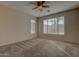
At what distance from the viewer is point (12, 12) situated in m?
6.49

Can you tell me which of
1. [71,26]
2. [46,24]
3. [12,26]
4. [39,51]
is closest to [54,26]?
[46,24]

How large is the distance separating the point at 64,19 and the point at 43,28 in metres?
3.22

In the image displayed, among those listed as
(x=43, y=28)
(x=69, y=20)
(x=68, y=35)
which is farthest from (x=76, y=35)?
(x=43, y=28)

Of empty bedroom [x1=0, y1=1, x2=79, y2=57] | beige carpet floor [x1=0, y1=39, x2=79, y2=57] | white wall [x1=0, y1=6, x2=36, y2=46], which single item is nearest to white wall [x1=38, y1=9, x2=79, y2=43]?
empty bedroom [x1=0, y1=1, x2=79, y2=57]

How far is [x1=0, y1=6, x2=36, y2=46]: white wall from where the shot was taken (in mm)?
5684

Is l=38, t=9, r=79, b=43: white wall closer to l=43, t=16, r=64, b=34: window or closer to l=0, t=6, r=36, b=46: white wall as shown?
l=43, t=16, r=64, b=34: window

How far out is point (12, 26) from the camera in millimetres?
6441

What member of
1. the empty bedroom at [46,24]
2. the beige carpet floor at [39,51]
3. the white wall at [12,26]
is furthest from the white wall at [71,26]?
the white wall at [12,26]

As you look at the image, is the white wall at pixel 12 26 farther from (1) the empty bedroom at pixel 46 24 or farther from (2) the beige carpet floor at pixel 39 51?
(2) the beige carpet floor at pixel 39 51

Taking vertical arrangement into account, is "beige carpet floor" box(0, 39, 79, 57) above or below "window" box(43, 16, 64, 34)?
below

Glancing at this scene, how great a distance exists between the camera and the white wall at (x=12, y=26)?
224 inches

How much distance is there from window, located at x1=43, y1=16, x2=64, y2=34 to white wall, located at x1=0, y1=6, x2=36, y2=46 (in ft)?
7.57

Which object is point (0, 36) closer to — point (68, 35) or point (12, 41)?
point (12, 41)

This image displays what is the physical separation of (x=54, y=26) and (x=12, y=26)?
4.09 metres
